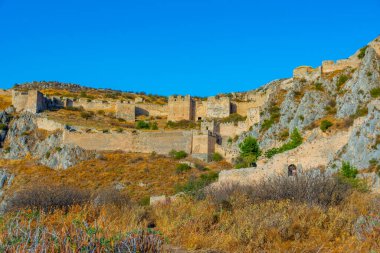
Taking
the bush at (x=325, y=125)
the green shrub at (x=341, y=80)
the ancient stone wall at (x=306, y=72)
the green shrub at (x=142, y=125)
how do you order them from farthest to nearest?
the green shrub at (x=142, y=125) < the ancient stone wall at (x=306, y=72) < the green shrub at (x=341, y=80) < the bush at (x=325, y=125)

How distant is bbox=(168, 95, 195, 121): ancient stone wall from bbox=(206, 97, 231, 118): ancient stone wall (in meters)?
2.05

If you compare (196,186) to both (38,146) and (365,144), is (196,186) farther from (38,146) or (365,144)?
(38,146)

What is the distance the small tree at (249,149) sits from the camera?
4476 centimetres

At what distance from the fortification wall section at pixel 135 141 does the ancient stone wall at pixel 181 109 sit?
434 inches

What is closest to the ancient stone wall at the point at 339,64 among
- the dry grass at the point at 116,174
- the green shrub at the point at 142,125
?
the dry grass at the point at 116,174

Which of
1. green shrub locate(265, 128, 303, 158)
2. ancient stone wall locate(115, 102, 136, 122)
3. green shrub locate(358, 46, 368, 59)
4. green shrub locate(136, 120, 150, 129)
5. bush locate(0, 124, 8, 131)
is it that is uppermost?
green shrub locate(358, 46, 368, 59)

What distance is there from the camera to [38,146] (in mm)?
51656

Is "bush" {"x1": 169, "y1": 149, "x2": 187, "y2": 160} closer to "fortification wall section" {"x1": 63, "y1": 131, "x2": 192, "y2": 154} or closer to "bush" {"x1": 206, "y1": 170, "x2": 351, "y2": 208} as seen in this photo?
"fortification wall section" {"x1": 63, "y1": 131, "x2": 192, "y2": 154}

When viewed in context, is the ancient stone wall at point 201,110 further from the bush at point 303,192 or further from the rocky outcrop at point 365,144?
the bush at point 303,192

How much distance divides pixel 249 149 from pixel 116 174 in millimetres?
11487

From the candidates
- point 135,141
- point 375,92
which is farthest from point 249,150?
point 375,92

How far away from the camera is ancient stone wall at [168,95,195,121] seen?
61.2 m

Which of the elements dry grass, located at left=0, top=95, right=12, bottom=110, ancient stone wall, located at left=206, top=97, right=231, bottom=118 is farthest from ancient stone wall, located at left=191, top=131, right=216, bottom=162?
dry grass, located at left=0, top=95, right=12, bottom=110

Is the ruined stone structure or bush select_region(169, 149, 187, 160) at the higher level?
the ruined stone structure
